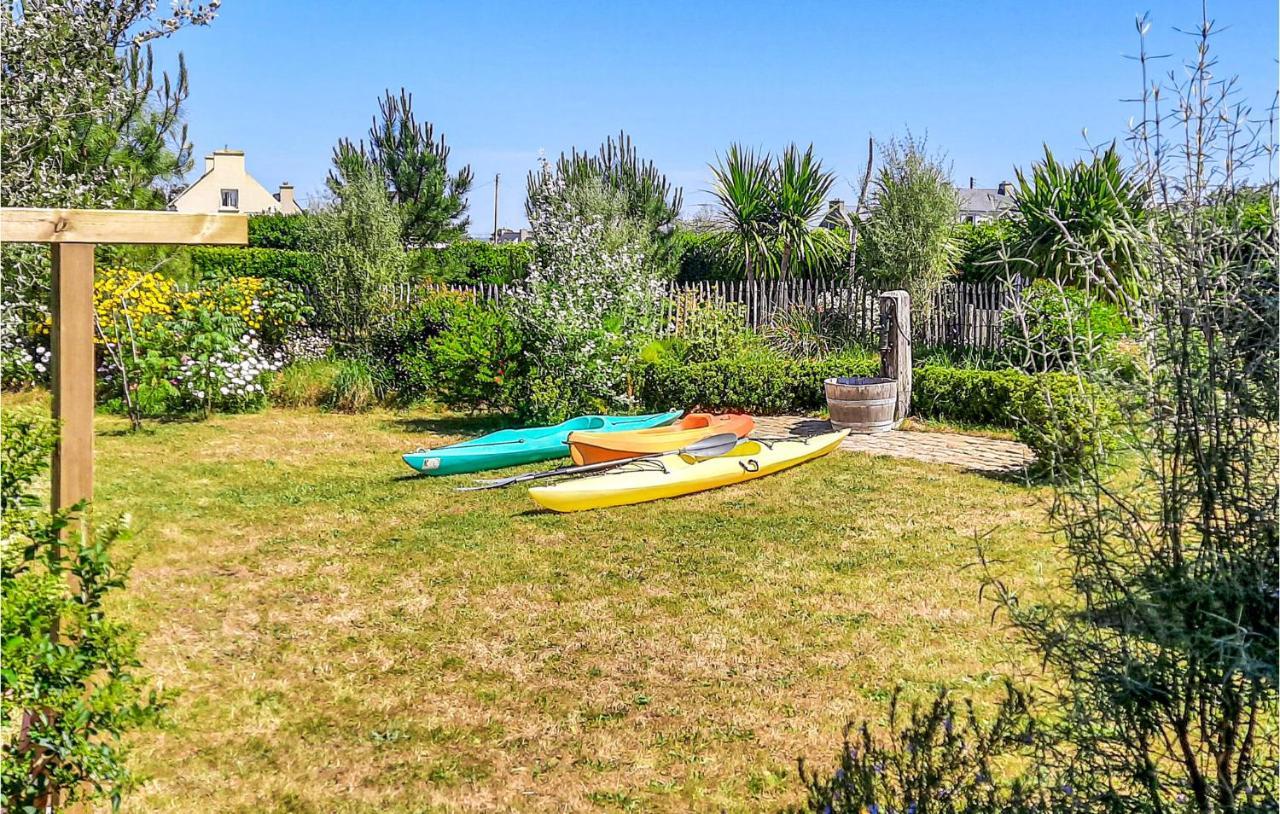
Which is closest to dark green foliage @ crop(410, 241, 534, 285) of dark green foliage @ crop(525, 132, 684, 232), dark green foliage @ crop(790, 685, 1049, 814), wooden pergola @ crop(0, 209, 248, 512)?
dark green foliage @ crop(525, 132, 684, 232)

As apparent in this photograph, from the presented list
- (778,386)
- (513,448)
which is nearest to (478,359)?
(513,448)

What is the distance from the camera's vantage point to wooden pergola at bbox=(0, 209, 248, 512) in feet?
11.2

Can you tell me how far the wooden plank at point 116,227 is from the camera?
11.2 ft

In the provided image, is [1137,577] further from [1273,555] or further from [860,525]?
[860,525]

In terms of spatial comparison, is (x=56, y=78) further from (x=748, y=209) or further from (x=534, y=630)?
(x=748, y=209)

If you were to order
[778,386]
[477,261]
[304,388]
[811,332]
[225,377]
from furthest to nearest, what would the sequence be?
[477,261] → [811,332] → [304,388] → [225,377] → [778,386]

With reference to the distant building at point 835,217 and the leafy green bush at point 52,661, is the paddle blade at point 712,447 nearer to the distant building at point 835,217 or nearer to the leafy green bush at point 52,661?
the leafy green bush at point 52,661

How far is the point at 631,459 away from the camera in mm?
9359

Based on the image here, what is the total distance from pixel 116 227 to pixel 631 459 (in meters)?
6.19

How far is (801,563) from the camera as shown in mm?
6941

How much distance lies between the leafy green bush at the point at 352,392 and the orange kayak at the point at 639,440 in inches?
206

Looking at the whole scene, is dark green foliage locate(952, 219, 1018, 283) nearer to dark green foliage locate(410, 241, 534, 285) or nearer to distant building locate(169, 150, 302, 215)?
dark green foliage locate(410, 241, 534, 285)

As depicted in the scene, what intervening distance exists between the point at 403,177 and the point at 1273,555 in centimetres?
2813

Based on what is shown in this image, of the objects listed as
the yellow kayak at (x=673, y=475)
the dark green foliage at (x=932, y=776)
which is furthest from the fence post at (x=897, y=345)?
the dark green foliage at (x=932, y=776)
